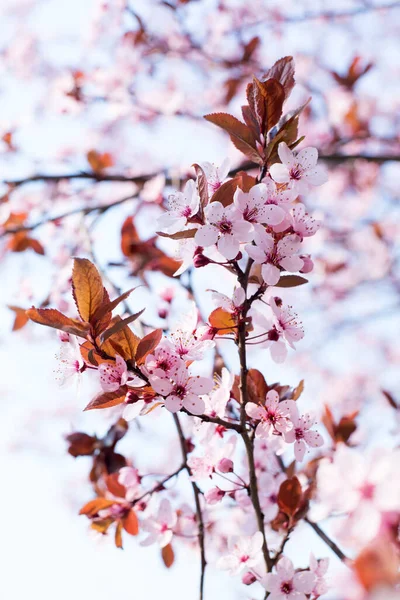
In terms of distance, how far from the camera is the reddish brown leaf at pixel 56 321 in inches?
34.3

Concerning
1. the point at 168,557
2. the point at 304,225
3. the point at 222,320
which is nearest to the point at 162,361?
the point at 222,320

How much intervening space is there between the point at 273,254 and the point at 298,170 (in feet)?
0.55

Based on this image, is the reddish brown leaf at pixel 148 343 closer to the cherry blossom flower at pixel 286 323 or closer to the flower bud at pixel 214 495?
the cherry blossom flower at pixel 286 323

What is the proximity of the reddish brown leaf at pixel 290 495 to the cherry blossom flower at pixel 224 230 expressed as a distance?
0.54 metres

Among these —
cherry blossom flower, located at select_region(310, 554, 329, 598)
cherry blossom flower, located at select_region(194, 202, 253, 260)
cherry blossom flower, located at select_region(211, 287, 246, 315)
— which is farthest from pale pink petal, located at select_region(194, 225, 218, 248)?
cherry blossom flower, located at select_region(310, 554, 329, 598)

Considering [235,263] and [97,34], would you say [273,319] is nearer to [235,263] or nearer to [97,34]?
[235,263]

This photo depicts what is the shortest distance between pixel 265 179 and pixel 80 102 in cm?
266

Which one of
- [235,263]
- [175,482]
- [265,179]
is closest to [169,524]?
[175,482]

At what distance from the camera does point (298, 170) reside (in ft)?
3.16

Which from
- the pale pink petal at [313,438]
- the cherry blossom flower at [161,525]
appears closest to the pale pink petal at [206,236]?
the pale pink petal at [313,438]

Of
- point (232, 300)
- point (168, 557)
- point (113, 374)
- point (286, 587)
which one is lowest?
point (286, 587)

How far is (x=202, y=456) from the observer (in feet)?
3.75

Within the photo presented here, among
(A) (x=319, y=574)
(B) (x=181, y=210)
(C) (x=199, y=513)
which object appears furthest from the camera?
(C) (x=199, y=513)

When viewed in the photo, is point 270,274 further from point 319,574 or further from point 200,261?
point 319,574
